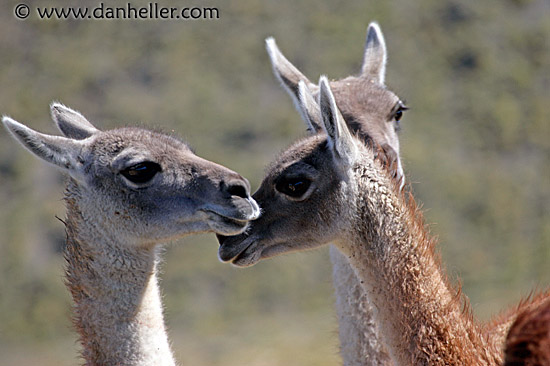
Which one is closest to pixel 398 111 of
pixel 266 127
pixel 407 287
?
pixel 407 287

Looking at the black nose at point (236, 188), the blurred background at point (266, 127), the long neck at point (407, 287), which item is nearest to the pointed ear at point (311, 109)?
the long neck at point (407, 287)

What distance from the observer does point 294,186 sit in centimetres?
484

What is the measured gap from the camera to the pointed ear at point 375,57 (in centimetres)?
663

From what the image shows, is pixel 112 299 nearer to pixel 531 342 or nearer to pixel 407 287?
pixel 407 287

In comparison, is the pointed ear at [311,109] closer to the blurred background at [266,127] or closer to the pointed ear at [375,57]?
the pointed ear at [375,57]

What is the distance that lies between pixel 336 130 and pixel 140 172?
1.24m

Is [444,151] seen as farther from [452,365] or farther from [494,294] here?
[452,365]

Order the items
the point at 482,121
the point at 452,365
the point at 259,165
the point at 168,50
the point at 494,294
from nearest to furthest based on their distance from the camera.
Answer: the point at 452,365 < the point at 494,294 < the point at 259,165 < the point at 482,121 < the point at 168,50

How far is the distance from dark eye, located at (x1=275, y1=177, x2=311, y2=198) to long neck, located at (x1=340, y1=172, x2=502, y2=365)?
1.26 feet

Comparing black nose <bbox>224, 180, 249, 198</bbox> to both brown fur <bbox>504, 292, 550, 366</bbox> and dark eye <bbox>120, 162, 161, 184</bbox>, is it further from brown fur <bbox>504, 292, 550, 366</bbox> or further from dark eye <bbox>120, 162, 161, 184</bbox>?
brown fur <bbox>504, 292, 550, 366</bbox>

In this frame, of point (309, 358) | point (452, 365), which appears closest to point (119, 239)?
point (452, 365)

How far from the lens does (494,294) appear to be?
19406 mm

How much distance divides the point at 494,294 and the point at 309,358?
5.59 metres

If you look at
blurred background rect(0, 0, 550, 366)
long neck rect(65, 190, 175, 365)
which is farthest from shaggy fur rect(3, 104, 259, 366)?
blurred background rect(0, 0, 550, 366)
